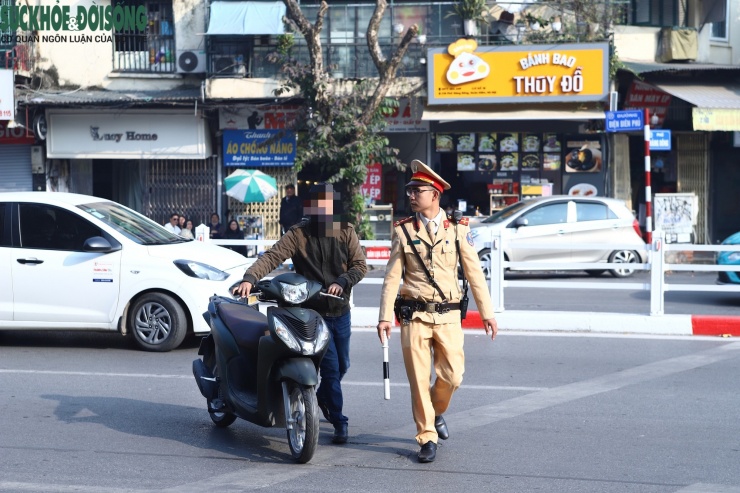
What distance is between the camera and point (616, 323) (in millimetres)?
11203

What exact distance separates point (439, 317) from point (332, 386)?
95cm

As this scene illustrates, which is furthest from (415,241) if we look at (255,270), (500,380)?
(500,380)

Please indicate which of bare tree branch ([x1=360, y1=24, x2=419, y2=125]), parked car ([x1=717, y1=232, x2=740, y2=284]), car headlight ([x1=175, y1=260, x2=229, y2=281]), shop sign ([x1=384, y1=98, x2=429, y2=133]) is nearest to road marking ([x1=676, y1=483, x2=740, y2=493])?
car headlight ([x1=175, y1=260, x2=229, y2=281])

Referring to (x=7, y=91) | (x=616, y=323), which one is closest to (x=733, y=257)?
(x=616, y=323)

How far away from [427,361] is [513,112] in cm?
1554

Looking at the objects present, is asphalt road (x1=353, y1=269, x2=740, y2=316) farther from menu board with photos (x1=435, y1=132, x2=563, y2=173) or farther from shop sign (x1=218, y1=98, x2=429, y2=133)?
shop sign (x1=218, y1=98, x2=429, y2=133)

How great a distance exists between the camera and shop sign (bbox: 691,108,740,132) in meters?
19.6

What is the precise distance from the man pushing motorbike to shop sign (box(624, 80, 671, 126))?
16.4m

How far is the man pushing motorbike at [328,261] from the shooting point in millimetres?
6281

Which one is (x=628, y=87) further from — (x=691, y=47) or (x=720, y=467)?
(x=720, y=467)

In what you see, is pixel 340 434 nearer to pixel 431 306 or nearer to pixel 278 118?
pixel 431 306

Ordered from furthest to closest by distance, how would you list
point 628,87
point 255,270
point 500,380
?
point 628,87 → point 500,380 → point 255,270

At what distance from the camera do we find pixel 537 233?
17547 mm

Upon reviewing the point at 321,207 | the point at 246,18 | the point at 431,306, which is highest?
the point at 246,18
